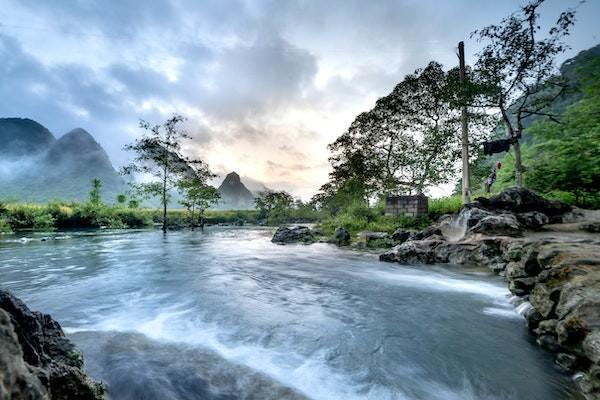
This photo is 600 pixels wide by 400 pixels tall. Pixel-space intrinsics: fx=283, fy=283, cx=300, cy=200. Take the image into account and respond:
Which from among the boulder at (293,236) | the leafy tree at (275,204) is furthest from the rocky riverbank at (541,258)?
the leafy tree at (275,204)

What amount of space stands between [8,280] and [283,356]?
9.20m

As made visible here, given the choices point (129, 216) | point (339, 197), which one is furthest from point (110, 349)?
point (129, 216)

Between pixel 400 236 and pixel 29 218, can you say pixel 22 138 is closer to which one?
pixel 29 218

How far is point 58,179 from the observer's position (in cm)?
16262

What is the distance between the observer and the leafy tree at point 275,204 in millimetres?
51938

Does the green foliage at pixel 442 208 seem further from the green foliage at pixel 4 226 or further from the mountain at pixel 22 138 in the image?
the mountain at pixel 22 138

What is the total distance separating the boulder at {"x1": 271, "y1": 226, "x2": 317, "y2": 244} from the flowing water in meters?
10.3

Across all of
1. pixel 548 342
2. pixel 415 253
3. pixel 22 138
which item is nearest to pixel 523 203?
pixel 415 253

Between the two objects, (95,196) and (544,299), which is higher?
(95,196)

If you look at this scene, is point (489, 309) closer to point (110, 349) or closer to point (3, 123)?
point (110, 349)

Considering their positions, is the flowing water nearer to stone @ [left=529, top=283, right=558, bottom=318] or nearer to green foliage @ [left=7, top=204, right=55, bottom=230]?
stone @ [left=529, top=283, right=558, bottom=318]

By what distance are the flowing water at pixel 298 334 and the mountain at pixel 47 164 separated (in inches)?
6773

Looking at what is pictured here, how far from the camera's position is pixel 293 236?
793 inches

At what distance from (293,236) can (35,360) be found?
18.0 meters
